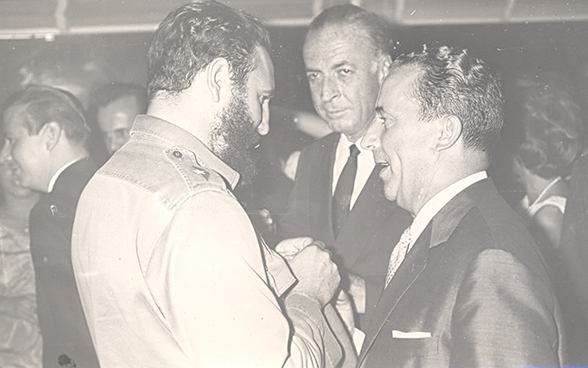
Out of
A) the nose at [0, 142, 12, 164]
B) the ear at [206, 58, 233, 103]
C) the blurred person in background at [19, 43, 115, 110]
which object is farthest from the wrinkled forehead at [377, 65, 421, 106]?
the nose at [0, 142, 12, 164]

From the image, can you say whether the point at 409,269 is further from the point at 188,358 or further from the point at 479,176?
the point at 188,358

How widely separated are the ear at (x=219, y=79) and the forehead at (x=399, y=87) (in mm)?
351

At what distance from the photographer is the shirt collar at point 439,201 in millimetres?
1130

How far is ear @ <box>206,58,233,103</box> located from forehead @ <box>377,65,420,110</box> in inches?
13.8

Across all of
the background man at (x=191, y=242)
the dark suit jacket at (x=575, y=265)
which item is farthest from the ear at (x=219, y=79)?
the dark suit jacket at (x=575, y=265)

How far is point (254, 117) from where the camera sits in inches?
45.6

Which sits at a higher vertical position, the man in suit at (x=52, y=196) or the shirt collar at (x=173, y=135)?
the shirt collar at (x=173, y=135)

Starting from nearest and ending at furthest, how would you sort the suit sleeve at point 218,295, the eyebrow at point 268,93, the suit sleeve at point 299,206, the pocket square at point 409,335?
the suit sleeve at point 218,295
the pocket square at point 409,335
the eyebrow at point 268,93
the suit sleeve at point 299,206

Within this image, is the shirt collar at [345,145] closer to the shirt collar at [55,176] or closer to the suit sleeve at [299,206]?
the suit sleeve at [299,206]

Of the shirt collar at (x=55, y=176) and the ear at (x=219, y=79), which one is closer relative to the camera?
the ear at (x=219, y=79)

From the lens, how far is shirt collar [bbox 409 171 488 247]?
1.13m

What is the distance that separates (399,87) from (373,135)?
13cm

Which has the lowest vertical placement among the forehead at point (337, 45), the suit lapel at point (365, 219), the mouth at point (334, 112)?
the suit lapel at point (365, 219)

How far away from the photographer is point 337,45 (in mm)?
1309
